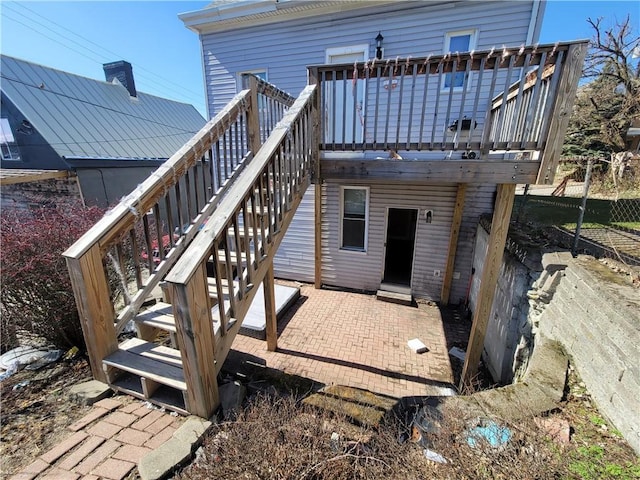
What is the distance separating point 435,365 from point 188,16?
8.15 metres

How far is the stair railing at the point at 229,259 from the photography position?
1.66 m

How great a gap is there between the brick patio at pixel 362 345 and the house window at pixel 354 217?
1.28m

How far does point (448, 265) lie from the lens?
5809mm

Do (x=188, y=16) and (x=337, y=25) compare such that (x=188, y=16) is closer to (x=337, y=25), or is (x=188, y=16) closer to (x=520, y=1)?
(x=337, y=25)

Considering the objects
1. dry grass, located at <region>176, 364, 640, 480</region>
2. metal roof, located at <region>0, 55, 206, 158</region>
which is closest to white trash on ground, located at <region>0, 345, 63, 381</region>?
dry grass, located at <region>176, 364, 640, 480</region>

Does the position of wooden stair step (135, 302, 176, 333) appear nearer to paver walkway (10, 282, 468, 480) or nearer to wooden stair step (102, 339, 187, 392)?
wooden stair step (102, 339, 187, 392)

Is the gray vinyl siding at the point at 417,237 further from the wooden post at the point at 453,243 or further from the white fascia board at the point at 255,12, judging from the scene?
the white fascia board at the point at 255,12

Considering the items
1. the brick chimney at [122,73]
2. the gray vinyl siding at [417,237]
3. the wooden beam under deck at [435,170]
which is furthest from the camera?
the brick chimney at [122,73]

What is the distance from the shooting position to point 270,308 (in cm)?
416

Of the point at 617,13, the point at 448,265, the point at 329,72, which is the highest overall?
the point at 617,13

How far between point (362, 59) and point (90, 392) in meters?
6.21

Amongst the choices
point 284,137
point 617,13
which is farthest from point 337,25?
point 617,13

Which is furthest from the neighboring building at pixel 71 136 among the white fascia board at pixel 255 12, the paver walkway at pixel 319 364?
the paver walkway at pixel 319 364

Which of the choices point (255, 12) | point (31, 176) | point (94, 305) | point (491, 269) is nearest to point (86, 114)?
point (31, 176)
